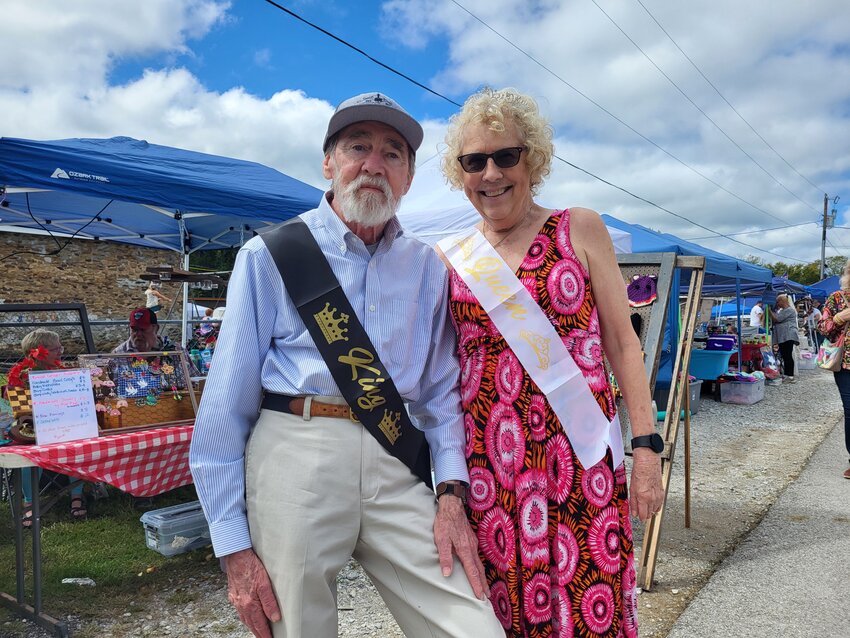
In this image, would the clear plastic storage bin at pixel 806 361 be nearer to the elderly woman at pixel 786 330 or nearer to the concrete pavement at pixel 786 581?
the elderly woman at pixel 786 330

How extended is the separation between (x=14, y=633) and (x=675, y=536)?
3805 millimetres

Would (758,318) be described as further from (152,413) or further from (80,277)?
(80,277)

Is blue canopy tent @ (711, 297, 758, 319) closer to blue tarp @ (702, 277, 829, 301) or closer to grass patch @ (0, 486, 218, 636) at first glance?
blue tarp @ (702, 277, 829, 301)

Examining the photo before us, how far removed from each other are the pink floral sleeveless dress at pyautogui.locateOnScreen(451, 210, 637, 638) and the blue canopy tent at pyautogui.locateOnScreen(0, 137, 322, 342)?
4095 mm

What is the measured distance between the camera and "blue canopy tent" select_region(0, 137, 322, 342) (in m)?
4.46

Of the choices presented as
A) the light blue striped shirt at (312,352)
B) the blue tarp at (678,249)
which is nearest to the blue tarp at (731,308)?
the blue tarp at (678,249)

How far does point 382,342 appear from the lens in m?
1.58

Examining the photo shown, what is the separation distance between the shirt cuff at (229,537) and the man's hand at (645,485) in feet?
3.53

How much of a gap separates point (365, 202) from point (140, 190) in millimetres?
4121

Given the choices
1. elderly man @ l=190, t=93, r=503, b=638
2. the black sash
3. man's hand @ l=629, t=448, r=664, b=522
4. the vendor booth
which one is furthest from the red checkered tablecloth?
man's hand @ l=629, t=448, r=664, b=522

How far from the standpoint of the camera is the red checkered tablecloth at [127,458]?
263 centimetres

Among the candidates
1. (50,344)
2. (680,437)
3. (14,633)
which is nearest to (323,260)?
(14,633)

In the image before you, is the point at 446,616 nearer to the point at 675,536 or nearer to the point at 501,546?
the point at 501,546

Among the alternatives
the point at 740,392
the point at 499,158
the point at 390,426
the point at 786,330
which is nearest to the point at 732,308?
the point at 786,330
